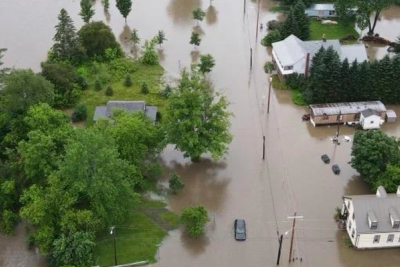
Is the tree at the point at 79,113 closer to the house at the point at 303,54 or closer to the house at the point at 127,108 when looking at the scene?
the house at the point at 127,108

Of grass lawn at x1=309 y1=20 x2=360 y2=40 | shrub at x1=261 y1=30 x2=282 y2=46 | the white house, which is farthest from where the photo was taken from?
grass lawn at x1=309 y1=20 x2=360 y2=40

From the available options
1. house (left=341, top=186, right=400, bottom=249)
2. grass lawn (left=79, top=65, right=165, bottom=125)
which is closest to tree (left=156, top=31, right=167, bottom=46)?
grass lawn (left=79, top=65, right=165, bottom=125)

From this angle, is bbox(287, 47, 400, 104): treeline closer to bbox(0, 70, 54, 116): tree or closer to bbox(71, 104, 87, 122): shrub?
bbox(71, 104, 87, 122): shrub

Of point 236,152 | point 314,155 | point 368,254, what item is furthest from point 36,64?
point 368,254

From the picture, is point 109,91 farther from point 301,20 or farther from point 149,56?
point 301,20

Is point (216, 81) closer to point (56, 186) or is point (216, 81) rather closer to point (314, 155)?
point (314, 155)
